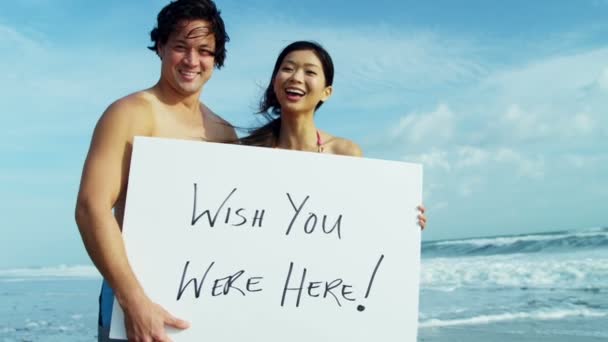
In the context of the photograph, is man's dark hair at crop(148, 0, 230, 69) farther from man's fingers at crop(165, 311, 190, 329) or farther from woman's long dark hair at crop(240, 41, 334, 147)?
man's fingers at crop(165, 311, 190, 329)

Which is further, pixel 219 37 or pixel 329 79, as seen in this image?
pixel 329 79

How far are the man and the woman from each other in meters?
0.19

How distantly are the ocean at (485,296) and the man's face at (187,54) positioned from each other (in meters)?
3.87

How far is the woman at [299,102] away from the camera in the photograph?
2592 mm

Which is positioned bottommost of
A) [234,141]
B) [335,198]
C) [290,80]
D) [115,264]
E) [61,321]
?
[61,321]

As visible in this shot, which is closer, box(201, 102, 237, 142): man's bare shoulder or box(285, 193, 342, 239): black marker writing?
box(285, 193, 342, 239): black marker writing

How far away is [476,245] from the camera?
1440 cm

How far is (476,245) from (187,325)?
13.0 m

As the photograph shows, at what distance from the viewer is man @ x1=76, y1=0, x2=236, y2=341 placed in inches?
80.0

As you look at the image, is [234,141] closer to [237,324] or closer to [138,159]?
[138,159]

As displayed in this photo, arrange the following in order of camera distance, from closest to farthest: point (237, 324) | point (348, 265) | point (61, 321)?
point (237, 324), point (348, 265), point (61, 321)

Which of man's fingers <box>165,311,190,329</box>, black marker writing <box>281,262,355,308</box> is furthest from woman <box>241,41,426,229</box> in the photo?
man's fingers <box>165,311,190,329</box>

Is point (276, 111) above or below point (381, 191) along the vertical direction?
above

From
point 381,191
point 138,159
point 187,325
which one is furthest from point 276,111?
point 187,325
